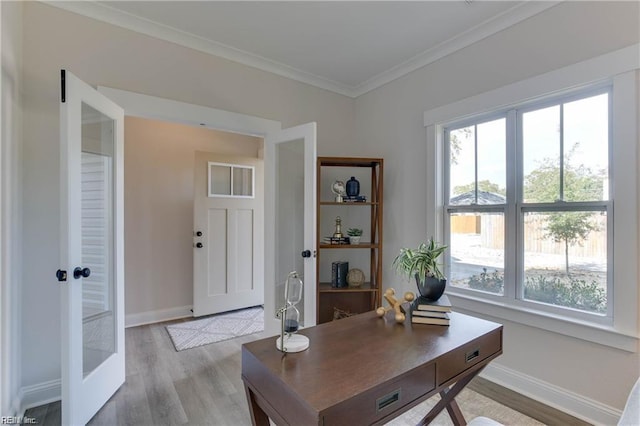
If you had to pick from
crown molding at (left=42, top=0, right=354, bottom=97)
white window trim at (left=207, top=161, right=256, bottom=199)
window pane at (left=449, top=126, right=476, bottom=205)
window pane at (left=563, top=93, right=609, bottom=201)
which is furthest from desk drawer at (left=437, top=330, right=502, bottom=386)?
white window trim at (left=207, top=161, right=256, bottom=199)

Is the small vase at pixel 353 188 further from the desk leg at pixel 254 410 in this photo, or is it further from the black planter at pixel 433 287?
the desk leg at pixel 254 410

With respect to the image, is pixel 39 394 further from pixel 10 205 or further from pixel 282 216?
pixel 282 216

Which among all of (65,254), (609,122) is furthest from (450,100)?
(65,254)

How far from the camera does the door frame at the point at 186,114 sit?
2332mm

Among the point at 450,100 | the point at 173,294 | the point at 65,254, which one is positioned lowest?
the point at 173,294

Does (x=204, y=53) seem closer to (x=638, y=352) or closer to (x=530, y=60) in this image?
(x=530, y=60)

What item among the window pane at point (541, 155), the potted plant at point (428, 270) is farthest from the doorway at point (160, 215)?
the window pane at point (541, 155)

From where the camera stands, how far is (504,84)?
2330 mm

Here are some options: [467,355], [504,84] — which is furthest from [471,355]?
[504,84]

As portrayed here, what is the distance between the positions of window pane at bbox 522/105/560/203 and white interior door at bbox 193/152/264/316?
125 inches

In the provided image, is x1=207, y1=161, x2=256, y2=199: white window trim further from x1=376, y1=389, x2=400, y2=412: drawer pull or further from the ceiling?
x1=376, y1=389, x2=400, y2=412: drawer pull

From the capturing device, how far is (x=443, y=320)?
1.51 metres

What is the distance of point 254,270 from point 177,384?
205cm

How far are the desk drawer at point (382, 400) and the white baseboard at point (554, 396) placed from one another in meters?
1.55
